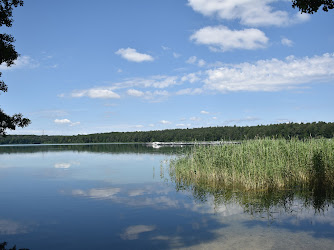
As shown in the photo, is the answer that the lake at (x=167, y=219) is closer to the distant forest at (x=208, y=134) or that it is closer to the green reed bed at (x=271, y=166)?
the green reed bed at (x=271, y=166)

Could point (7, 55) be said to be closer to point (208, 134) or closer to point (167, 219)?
point (167, 219)

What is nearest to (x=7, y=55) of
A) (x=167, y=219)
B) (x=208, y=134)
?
(x=167, y=219)

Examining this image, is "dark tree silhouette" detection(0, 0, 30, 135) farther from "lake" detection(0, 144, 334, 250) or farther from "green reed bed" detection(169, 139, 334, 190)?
"green reed bed" detection(169, 139, 334, 190)

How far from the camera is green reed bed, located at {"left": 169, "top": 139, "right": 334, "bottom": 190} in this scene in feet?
47.9

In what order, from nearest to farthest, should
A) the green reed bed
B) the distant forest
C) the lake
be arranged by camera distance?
the lake
the green reed bed
the distant forest

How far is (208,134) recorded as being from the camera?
368 feet

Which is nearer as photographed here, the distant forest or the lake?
the lake

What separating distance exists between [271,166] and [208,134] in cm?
9803

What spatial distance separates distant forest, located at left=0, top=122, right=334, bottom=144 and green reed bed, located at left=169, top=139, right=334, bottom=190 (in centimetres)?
2564

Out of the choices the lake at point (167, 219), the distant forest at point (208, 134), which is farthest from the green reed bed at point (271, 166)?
the distant forest at point (208, 134)

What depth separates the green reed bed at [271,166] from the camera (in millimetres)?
14609

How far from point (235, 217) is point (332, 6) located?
878 cm

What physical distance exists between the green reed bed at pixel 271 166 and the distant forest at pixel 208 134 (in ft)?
84.1

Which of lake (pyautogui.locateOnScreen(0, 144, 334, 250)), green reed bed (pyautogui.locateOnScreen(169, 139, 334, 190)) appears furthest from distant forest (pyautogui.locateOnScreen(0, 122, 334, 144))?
lake (pyautogui.locateOnScreen(0, 144, 334, 250))
